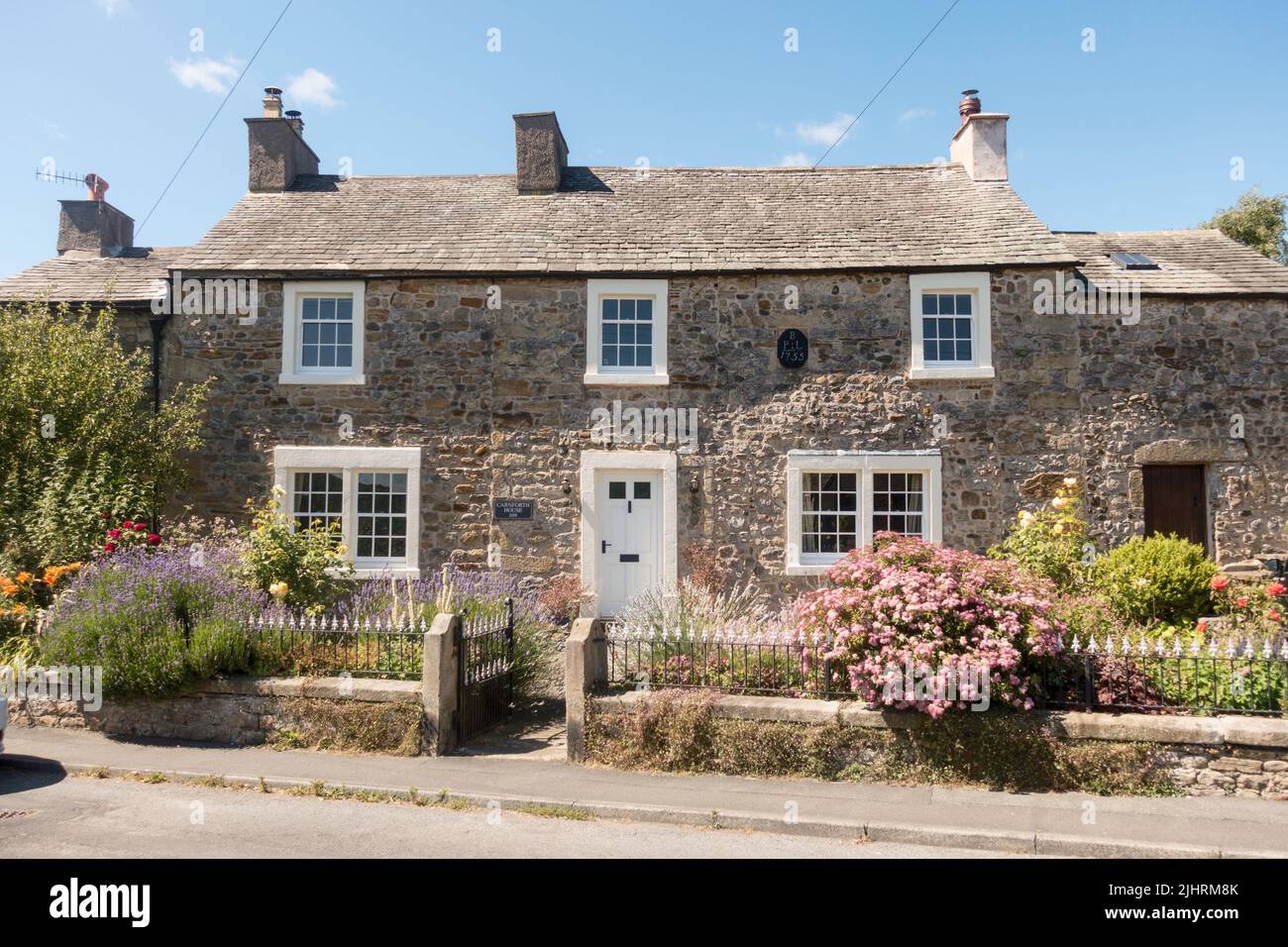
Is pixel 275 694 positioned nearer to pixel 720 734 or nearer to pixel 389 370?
pixel 720 734

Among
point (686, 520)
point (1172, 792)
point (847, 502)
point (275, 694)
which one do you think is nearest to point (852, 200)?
point (847, 502)

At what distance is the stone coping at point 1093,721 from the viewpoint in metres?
7.08

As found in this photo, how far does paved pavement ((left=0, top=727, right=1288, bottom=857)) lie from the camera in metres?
6.24

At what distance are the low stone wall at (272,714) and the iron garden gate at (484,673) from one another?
0.50 meters

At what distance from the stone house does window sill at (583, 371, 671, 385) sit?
0.12 feet

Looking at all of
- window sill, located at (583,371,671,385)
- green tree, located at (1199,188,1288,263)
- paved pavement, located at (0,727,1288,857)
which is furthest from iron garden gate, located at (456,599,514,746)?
green tree, located at (1199,188,1288,263)

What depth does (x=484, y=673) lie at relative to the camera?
913cm

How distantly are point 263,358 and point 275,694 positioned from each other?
7.19 metres

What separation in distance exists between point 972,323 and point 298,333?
10642mm

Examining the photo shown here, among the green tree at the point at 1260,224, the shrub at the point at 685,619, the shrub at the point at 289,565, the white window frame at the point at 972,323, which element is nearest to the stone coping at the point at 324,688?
the shrub at the point at 289,565

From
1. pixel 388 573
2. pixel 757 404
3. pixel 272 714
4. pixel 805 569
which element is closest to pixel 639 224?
pixel 757 404

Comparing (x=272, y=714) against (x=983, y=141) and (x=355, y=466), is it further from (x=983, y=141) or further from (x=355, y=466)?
(x=983, y=141)

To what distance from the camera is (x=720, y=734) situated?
7812mm

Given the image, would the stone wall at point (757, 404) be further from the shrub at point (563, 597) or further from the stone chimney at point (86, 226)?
the stone chimney at point (86, 226)
